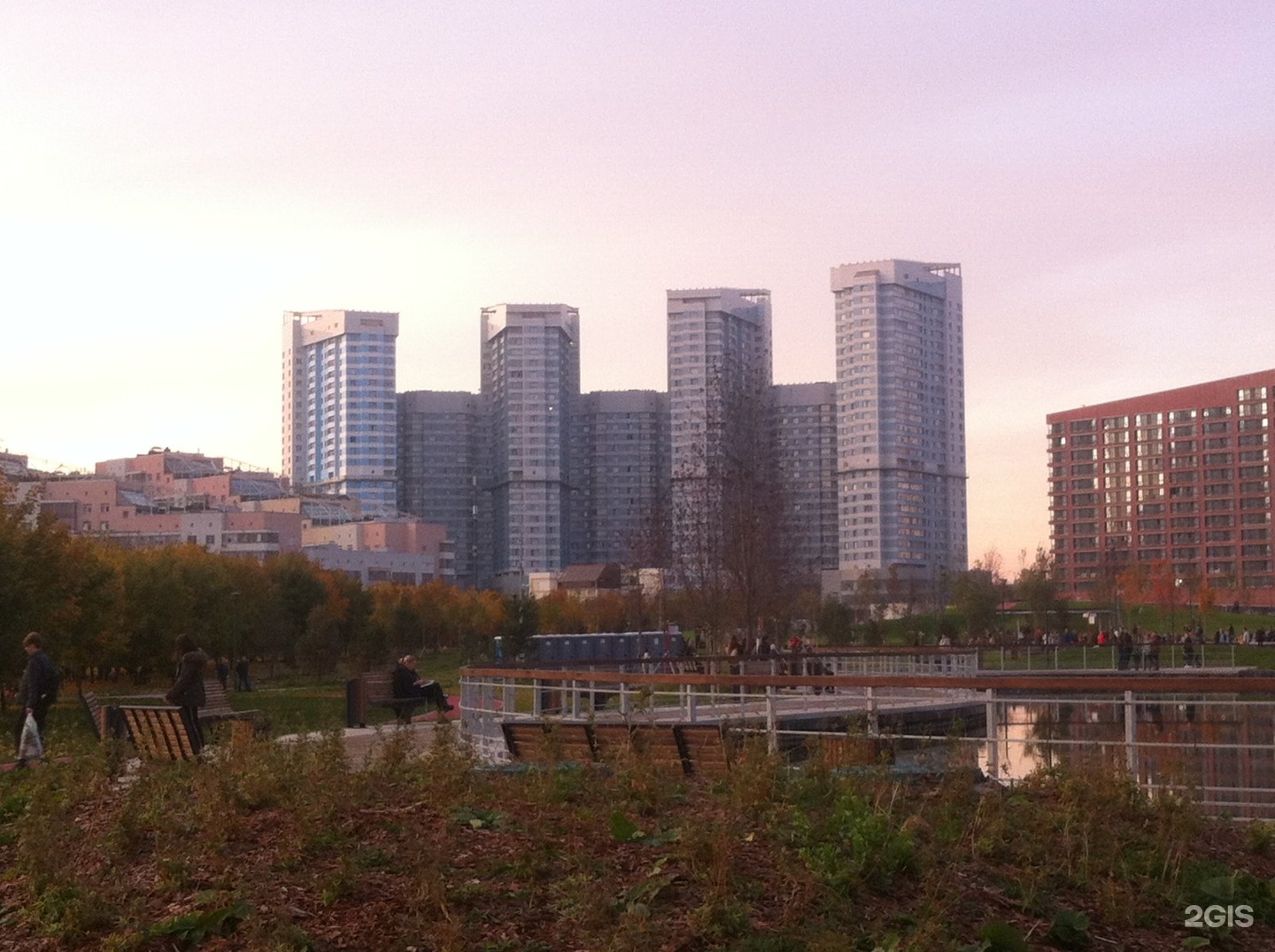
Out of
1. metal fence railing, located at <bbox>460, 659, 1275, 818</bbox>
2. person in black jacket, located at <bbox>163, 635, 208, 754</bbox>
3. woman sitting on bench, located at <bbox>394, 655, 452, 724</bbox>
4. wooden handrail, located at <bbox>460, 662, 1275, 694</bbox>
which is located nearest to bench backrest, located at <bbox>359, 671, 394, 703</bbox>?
woman sitting on bench, located at <bbox>394, 655, 452, 724</bbox>

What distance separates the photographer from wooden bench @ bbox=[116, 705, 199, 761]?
16484 mm

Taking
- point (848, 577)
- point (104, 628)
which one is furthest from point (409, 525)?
point (104, 628)

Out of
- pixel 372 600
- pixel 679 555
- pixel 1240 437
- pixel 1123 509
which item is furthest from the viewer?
pixel 1123 509

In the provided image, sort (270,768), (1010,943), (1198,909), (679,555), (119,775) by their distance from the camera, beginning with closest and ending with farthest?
(1010,943), (1198,909), (270,768), (119,775), (679,555)

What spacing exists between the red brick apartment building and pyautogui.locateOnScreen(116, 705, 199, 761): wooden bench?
144898 millimetres

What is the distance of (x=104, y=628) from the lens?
53438mm

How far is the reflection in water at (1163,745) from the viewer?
1270cm

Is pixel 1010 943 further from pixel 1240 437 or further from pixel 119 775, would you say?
pixel 1240 437

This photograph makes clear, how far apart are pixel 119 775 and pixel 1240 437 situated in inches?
6518

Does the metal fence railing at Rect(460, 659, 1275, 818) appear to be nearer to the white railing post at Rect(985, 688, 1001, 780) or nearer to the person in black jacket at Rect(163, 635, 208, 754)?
the white railing post at Rect(985, 688, 1001, 780)

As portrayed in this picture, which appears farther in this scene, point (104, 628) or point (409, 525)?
point (409, 525)

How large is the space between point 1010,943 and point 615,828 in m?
2.41

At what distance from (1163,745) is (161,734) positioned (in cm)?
1025

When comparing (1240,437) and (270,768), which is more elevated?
(1240,437)
